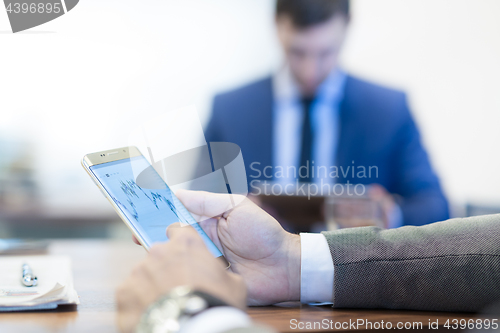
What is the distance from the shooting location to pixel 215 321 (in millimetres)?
193

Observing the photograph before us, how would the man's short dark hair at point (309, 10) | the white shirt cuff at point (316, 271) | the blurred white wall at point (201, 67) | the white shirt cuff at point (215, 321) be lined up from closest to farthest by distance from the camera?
the white shirt cuff at point (215, 321) → the white shirt cuff at point (316, 271) → the man's short dark hair at point (309, 10) → the blurred white wall at point (201, 67)

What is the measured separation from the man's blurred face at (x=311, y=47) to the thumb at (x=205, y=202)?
85cm

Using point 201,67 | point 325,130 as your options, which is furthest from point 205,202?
point 201,67

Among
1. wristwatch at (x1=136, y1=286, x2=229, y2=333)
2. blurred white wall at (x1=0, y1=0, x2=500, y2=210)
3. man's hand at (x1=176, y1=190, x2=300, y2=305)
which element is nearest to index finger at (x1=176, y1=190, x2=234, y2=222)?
man's hand at (x1=176, y1=190, x2=300, y2=305)

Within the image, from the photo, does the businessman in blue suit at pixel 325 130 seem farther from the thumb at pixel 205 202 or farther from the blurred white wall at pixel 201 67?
the thumb at pixel 205 202

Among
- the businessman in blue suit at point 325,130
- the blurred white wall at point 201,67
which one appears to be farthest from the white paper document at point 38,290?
the blurred white wall at point 201,67

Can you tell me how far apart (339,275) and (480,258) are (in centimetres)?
14

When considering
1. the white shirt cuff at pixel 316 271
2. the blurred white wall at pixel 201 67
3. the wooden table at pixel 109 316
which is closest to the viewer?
the wooden table at pixel 109 316

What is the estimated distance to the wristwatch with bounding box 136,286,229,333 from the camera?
8.0 inches

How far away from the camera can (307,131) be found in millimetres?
1217

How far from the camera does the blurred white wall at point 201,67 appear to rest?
1452 millimetres

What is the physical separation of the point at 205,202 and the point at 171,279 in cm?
22

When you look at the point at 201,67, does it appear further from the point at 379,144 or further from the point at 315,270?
the point at 315,270

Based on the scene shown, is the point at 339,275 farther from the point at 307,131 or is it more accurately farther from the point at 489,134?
the point at 489,134
